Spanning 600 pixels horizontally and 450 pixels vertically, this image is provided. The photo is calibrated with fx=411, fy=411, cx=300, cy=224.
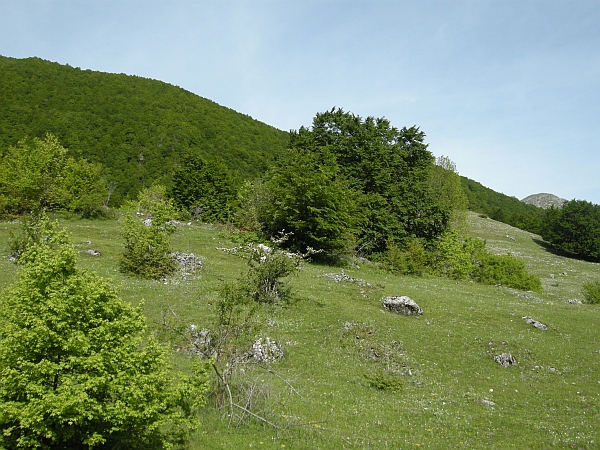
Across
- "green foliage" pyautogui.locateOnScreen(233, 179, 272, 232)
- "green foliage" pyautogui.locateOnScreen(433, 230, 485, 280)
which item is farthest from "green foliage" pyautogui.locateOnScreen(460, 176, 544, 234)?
"green foliage" pyautogui.locateOnScreen(233, 179, 272, 232)

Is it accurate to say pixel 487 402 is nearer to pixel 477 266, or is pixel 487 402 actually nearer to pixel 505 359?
pixel 505 359

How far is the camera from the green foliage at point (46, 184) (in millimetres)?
41812

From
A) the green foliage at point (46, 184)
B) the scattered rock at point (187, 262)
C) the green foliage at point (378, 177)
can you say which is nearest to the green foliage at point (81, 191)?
the green foliage at point (46, 184)

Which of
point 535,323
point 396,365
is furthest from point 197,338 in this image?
point 535,323

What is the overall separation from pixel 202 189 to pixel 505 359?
206 ft

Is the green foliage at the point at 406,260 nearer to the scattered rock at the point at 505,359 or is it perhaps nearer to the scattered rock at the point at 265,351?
the scattered rock at the point at 505,359

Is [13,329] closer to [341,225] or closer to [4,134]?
[341,225]

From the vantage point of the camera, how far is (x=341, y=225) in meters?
40.5

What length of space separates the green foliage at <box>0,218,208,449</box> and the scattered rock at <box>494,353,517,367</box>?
1687 centimetres

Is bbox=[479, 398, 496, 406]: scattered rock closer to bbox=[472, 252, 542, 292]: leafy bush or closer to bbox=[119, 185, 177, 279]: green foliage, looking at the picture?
bbox=[119, 185, 177, 279]: green foliage

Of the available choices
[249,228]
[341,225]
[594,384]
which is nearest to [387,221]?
[341,225]

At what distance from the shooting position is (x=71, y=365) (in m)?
7.41

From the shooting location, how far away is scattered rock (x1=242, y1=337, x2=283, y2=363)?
1677 centimetres

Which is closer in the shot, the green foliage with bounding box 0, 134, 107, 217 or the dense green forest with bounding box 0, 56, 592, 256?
the green foliage with bounding box 0, 134, 107, 217
